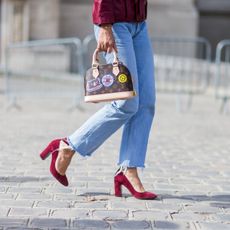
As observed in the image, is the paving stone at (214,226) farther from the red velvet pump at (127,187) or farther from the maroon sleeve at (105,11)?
the maroon sleeve at (105,11)

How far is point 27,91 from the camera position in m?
12.0

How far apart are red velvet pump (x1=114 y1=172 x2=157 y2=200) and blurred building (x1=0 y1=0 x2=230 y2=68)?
14233mm

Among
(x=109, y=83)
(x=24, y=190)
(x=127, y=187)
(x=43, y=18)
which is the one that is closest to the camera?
(x=109, y=83)

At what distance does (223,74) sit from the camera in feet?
40.9

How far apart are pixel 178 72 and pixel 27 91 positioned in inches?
106

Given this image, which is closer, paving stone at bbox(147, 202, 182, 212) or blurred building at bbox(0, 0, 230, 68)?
paving stone at bbox(147, 202, 182, 212)

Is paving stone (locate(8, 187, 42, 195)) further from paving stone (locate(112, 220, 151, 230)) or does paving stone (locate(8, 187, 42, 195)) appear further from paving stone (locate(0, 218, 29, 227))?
paving stone (locate(112, 220, 151, 230))

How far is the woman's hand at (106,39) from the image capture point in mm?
4527

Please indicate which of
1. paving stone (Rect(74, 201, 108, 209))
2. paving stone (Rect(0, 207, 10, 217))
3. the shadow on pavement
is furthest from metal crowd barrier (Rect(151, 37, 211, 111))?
paving stone (Rect(0, 207, 10, 217))

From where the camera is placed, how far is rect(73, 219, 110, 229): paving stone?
407cm

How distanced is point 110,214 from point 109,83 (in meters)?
0.77

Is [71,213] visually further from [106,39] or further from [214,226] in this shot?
[106,39]

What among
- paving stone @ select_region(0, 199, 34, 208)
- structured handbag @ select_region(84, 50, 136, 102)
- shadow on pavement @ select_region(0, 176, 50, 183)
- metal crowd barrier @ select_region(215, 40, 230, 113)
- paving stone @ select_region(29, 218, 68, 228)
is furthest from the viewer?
metal crowd barrier @ select_region(215, 40, 230, 113)

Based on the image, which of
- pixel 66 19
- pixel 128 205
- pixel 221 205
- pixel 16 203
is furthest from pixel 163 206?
pixel 66 19
